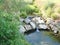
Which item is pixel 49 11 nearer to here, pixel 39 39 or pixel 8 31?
pixel 39 39

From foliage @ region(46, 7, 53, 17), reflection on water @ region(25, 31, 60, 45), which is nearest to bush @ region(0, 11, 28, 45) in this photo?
reflection on water @ region(25, 31, 60, 45)

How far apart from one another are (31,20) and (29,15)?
Answer: 1050mm

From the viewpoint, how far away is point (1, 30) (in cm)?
441

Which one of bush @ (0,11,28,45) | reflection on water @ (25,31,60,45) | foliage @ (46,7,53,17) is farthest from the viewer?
foliage @ (46,7,53,17)

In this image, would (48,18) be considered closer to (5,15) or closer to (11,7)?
(11,7)

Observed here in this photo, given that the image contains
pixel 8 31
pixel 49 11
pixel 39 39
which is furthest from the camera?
pixel 49 11

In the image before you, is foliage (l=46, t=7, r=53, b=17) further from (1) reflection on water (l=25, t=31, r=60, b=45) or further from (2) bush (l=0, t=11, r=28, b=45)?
(2) bush (l=0, t=11, r=28, b=45)

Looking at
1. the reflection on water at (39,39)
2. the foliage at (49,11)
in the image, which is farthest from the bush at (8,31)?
the foliage at (49,11)

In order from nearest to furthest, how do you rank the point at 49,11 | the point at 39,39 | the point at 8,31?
the point at 8,31
the point at 39,39
the point at 49,11

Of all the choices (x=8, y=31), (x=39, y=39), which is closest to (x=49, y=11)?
(x=39, y=39)

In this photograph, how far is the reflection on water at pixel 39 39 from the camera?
10.8 m

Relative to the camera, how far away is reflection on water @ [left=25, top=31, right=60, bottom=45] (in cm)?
1078

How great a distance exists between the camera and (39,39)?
37.0ft

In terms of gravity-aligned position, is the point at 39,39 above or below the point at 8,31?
below
